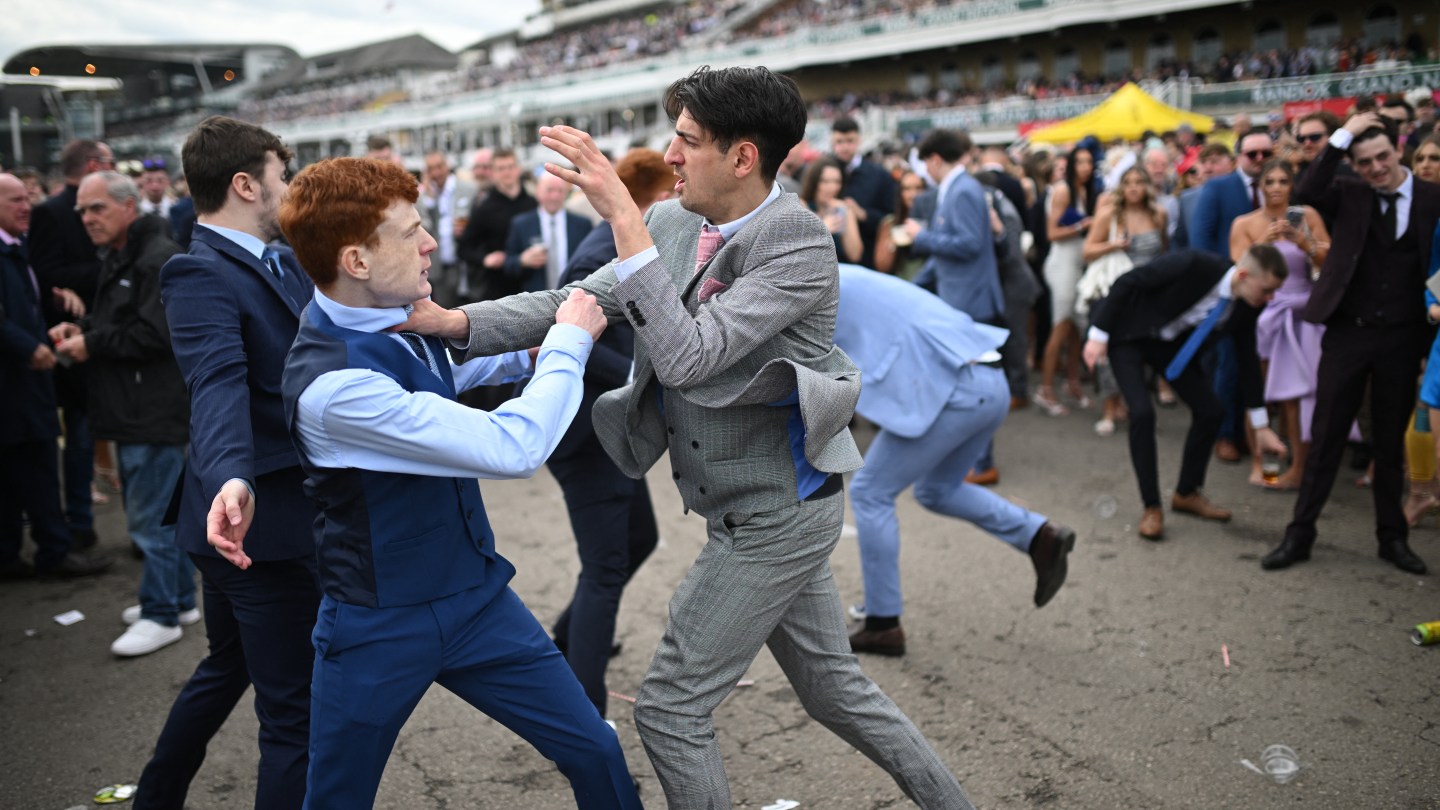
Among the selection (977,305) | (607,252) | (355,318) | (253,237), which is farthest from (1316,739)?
(977,305)

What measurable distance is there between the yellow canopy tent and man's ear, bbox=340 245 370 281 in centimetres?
1631

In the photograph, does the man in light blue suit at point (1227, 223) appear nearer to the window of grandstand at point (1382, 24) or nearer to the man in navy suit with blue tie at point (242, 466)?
the man in navy suit with blue tie at point (242, 466)

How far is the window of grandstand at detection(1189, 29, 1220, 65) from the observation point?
3634 centimetres

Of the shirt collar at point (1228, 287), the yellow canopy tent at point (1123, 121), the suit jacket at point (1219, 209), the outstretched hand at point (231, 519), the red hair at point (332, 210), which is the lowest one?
the shirt collar at point (1228, 287)

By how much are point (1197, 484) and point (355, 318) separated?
5335 millimetres

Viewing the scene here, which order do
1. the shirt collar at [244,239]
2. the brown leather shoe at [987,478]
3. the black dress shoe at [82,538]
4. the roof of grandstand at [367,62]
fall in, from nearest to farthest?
the shirt collar at [244,239]
the black dress shoe at [82,538]
the brown leather shoe at [987,478]
the roof of grandstand at [367,62]

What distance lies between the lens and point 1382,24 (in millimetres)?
32219

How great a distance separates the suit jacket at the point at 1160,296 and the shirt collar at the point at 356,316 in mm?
4701

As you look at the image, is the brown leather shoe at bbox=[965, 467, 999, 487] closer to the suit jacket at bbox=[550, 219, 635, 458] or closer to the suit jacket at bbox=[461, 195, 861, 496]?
the suit jacket at bbox=[550, 219, 635, 458]

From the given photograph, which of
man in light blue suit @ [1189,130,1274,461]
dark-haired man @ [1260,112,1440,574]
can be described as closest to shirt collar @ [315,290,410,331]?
dark-haired man @ [1260,112,1440,574]

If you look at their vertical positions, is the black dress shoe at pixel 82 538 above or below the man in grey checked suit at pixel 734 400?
below

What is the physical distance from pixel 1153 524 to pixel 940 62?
42.6 meters

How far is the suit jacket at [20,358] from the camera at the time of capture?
5199mm

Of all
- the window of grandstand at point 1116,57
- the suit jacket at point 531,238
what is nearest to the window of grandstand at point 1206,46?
the window of grandstand at point 1116,57
